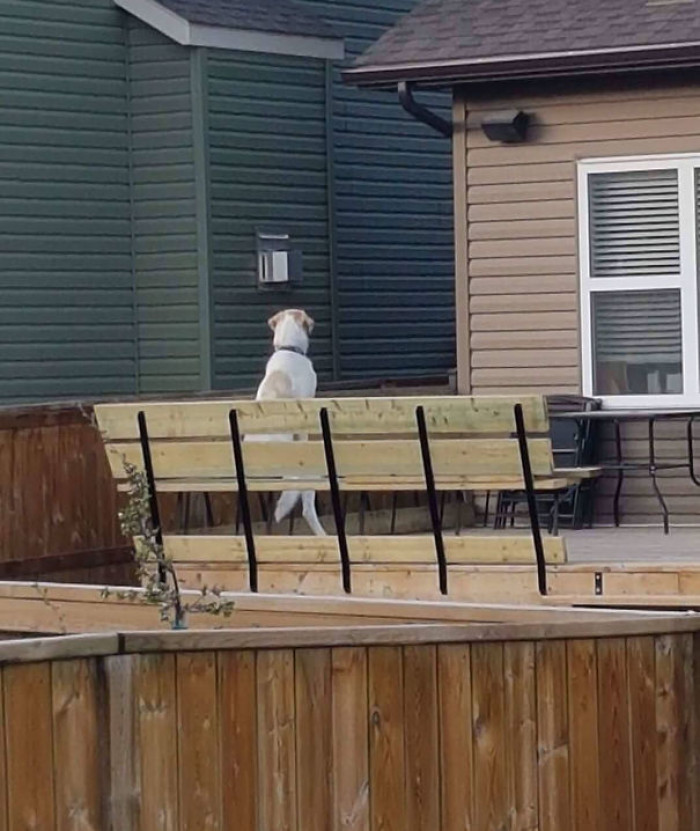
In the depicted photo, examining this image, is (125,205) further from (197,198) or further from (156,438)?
(156,438)

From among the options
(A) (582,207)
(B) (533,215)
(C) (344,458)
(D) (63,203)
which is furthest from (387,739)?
(D) (63,203)

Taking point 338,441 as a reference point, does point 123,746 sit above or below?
below

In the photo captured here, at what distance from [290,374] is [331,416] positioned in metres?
2.20

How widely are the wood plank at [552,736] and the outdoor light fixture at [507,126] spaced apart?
675 centimetres

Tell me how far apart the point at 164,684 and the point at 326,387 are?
9300 millimetres

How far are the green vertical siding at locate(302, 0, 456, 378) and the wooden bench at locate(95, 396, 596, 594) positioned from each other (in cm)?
749

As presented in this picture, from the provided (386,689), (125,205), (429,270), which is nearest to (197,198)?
(125,205)

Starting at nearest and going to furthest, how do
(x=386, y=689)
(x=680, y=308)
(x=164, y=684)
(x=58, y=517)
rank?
(x=164, y=684) < (x=386, y=689) < (x=58, y=517) < (x=680, y=308)

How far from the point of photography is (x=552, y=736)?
6.60m

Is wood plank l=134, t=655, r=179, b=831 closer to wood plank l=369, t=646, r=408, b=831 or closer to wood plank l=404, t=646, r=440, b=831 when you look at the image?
wood plank l=369, t=646, r=408, b=831

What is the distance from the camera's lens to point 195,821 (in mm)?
5855

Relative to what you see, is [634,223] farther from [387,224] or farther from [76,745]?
[76,745]

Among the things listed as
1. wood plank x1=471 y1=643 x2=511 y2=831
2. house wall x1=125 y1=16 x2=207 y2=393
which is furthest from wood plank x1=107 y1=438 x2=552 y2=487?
house wall x1=125 y1=16 x2=207 y2=393

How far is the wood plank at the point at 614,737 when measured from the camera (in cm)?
670
